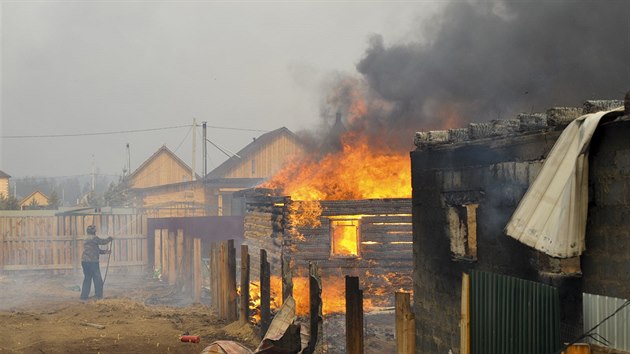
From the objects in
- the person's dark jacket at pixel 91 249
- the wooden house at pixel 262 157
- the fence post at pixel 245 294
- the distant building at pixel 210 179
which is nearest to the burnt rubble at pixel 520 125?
the fence post at pixel 245 294

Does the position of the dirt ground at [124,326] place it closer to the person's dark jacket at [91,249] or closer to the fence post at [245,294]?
the fence post at [245,294]

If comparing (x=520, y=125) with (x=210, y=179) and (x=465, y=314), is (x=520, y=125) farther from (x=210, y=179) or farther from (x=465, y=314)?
(x=210, y=179)

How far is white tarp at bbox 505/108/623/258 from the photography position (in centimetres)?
654

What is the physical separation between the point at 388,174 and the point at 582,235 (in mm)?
12844

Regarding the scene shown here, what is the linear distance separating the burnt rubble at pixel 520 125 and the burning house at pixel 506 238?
0.02 m

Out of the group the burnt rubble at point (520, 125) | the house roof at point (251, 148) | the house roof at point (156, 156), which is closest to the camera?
the burnt rubble at point (520, 125)

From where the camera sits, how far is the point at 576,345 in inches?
217

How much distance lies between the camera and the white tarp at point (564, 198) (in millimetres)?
6543

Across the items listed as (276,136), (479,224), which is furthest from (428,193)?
(276,136)

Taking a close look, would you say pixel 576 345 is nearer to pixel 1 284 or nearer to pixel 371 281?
pixel 371 281

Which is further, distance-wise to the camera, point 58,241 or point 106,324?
point 58,241

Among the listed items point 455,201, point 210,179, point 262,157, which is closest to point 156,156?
point 262,157

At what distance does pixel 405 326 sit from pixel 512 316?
1237 mm

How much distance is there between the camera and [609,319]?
628cm
